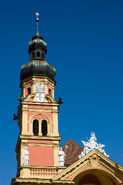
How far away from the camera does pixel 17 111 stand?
3488 cm

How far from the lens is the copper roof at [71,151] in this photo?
Answer: 120 ft

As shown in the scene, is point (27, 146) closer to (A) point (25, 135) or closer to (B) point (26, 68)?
(A) point (25, 135)

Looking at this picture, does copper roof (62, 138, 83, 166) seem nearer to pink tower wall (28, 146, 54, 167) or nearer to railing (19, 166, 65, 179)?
pink tower wall (28, 146, 54, 167)

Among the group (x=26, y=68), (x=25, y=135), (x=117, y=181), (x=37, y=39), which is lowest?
(x=117, y=181)

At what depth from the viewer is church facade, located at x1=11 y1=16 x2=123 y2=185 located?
27822 millimetres

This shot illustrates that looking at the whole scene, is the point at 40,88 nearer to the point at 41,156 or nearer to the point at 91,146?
the point at 41,156

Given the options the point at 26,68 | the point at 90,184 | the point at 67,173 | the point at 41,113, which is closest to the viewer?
the point at 67,173

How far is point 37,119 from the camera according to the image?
32.8 meters

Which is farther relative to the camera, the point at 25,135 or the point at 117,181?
the point at 25,135

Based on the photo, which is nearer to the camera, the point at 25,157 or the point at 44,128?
the point at 25,157

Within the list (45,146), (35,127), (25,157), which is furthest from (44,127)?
(25,157)

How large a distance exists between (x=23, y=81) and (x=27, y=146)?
7.16 meters

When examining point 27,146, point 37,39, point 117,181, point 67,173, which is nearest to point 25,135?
point 27,146

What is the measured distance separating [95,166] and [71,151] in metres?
10.1
